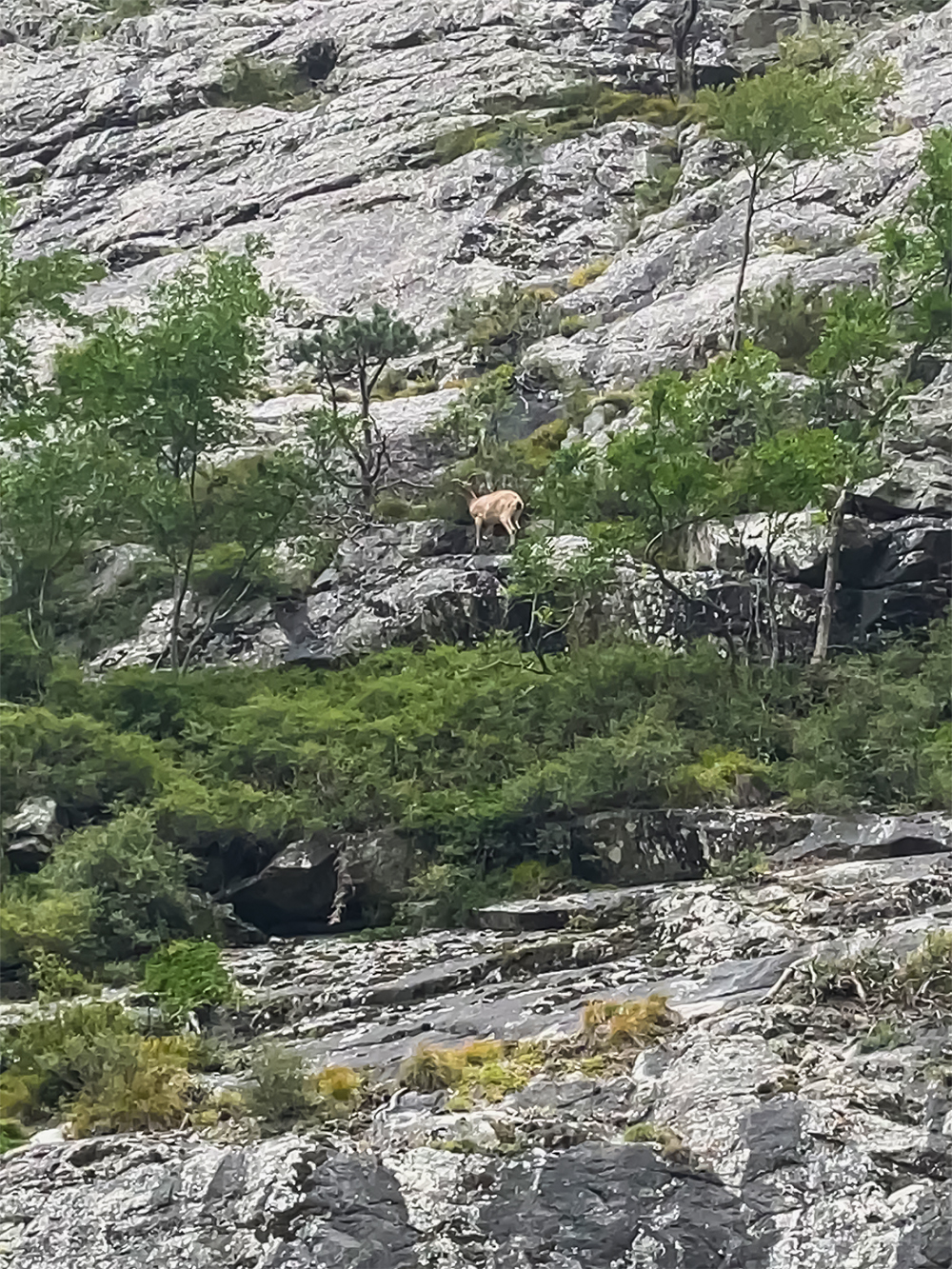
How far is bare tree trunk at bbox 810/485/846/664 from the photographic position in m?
16.1

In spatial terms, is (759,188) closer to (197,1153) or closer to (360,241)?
(360,241)

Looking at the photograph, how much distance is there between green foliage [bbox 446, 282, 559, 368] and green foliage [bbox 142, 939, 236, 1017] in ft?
59.9

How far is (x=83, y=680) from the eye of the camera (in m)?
17.5

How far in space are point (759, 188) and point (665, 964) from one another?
22.4 m

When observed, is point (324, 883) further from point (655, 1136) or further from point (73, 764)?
point (655, 1136)

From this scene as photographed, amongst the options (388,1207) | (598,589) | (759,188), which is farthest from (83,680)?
(759,188)

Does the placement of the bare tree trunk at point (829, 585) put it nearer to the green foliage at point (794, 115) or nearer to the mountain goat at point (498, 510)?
the mountain goat at point (498, 510)

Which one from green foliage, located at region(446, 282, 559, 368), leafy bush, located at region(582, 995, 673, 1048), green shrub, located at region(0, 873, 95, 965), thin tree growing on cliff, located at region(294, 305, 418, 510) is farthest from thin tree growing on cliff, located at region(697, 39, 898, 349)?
leafy bush, located at region(582, 995, 673, 1048)

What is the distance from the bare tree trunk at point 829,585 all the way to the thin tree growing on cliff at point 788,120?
7.88 m

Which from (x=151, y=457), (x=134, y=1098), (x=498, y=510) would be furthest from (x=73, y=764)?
(x=498, y=510)

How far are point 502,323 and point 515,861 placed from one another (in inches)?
719

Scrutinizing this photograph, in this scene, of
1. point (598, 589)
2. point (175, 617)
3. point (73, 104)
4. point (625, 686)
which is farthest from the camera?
point (73, 104)

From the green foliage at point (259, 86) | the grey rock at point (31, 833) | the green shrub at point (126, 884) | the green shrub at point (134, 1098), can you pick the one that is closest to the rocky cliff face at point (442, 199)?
the green foliage at point (259, 86)

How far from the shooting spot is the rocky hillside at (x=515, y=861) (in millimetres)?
7320
